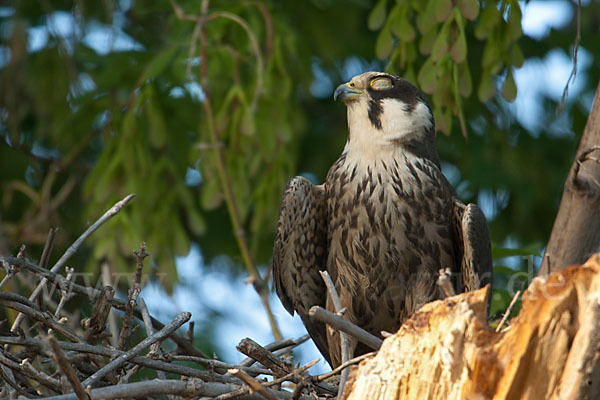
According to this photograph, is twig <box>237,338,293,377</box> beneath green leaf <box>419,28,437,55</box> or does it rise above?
beneath

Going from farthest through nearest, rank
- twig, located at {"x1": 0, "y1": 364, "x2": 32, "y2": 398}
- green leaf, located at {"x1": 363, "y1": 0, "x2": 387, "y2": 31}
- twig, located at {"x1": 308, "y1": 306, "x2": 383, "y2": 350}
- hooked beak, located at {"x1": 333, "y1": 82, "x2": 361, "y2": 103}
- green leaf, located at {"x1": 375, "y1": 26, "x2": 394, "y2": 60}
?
hooked beak, located at {"x1": 333, "y1": 82, "x2": 361, "y2": 103}, green leaf, located at {"x1": 363, "y1": 0, "x2": 387, "y2": 31}, green leaf, located at {"x1": 375, "y1": 26, "x2": 394, "y2": 60}, twig, located at {"x1": 0, "y1": 364, "x2": 32, "y2": 398}, twig, located at {"x1": 308, "y1": 306, "x2": 383, "y2": 350}

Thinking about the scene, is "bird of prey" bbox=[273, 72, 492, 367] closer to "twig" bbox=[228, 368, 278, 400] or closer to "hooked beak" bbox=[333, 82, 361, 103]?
"hooked beak" bbox=[333, 82, 361, 103]

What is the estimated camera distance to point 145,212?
418 cm

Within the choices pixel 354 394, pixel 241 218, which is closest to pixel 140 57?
pixel 241 218

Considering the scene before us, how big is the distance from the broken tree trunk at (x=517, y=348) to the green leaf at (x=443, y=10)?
5.08ft

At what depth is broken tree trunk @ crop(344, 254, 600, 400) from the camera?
194 cm

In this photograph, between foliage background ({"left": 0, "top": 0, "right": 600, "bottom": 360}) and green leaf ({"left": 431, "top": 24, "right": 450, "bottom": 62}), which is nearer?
green leaf ({"left": 431, "top": 24, "right": 450, "bottom": 62})

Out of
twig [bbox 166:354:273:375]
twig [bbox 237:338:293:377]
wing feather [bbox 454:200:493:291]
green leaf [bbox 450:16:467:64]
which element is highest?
green leaf [bbox 450:16:467:64]

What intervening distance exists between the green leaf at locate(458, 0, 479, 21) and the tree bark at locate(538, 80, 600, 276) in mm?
770

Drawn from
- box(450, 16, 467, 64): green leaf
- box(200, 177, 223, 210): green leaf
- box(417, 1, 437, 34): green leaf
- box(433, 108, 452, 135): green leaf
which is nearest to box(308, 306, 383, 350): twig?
box(433, 108, 452, 135): green leaf

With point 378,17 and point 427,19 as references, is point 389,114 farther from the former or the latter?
point 427,19

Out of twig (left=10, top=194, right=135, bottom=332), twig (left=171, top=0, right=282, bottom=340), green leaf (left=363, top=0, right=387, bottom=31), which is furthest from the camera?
twig (left=171, top=0, right=282, bottom=340)

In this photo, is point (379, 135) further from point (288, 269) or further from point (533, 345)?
point (533, 345)

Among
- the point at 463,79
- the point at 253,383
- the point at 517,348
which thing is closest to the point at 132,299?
the point at 253,383
